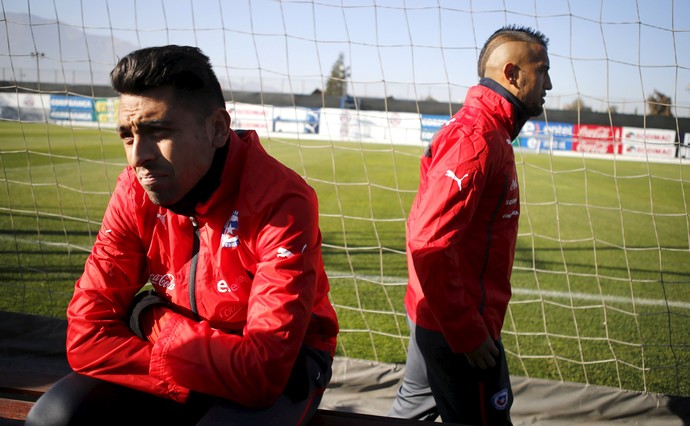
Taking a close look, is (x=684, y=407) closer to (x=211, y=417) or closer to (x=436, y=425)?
(x=436, y=425)

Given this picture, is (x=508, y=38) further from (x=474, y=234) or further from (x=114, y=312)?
(x=114, y=312)

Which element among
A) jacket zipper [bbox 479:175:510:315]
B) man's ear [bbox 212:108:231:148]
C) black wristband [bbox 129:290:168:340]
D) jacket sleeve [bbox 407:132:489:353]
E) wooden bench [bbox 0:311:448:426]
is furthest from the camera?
wooden bench [bbox 0:311:448:426]

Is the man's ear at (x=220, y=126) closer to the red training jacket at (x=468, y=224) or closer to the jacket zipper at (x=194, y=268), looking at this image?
the jacket zipper at (x=194, y=268)

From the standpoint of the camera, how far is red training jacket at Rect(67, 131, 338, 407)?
1337mm

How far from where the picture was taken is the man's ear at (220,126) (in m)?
1.47

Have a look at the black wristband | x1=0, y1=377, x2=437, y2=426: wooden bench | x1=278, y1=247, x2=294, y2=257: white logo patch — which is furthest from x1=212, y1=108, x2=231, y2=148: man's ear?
x1=0, y1=377, x2=437, y2=426: wooden bench

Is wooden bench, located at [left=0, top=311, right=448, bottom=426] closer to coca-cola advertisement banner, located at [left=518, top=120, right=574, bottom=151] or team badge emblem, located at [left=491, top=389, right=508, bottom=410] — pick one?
team badge emblem, located at [left=491, top=389, right=508, bottom=410]

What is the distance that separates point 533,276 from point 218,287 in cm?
478

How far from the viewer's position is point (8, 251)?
5422 mm

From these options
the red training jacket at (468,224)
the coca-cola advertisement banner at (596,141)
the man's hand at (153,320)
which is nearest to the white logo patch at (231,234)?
the man's hand at (153,320)

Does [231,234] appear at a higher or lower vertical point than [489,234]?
higher

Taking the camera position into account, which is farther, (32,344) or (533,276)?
(533,276)

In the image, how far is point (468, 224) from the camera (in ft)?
5.66

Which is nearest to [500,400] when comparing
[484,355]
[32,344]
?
[484,355]
